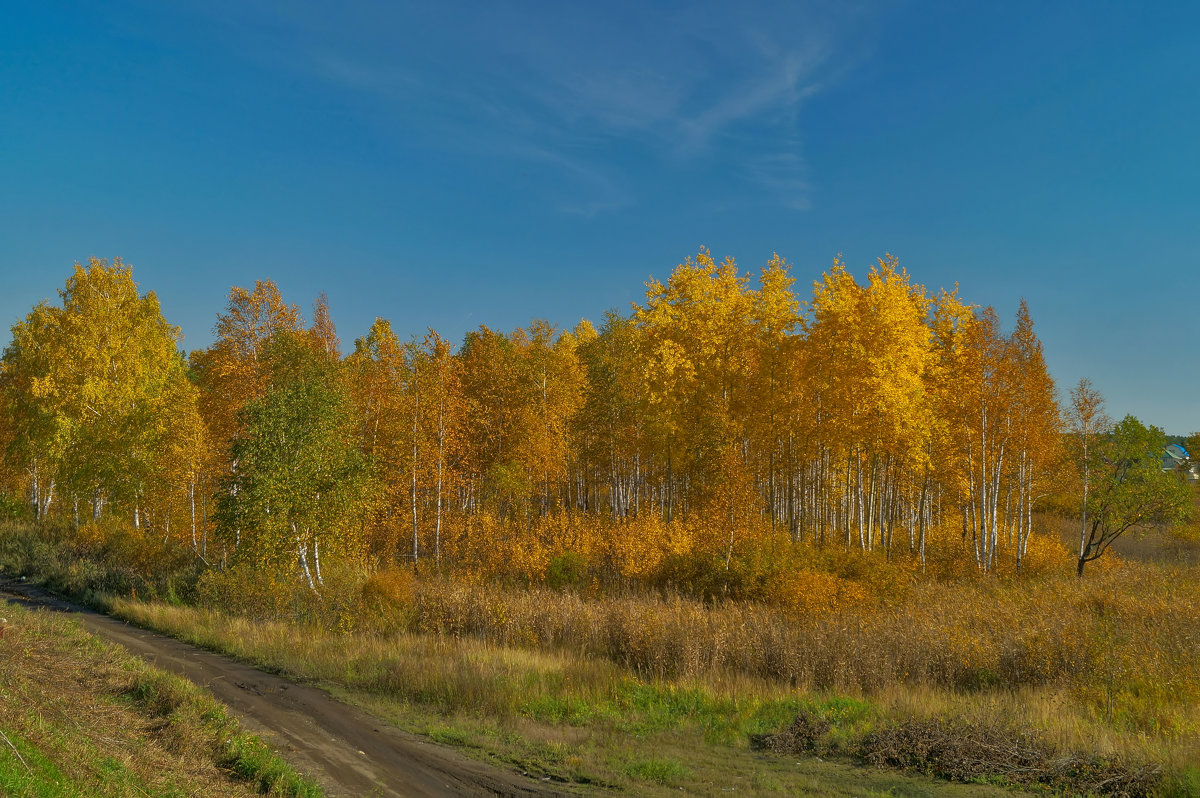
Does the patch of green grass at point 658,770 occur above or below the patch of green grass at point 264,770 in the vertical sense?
below

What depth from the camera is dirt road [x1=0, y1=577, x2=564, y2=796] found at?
34.9ft

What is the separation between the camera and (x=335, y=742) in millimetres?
12562

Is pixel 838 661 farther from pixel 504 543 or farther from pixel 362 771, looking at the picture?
pixel 504 543

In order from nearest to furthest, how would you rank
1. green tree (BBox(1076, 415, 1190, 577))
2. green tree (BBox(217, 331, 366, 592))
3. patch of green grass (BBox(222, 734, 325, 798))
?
patch of green grass (BBox(222, 734, 325, 798)) → green tree (BBox(217, 331, 366, 592)) → green tree (BBox(1076, 415, 1190, 577))

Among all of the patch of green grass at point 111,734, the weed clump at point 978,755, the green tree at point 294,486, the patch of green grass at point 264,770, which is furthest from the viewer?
the green tree at point 294,486

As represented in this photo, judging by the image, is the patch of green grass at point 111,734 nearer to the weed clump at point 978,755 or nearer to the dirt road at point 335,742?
the dirt road at point 335,742

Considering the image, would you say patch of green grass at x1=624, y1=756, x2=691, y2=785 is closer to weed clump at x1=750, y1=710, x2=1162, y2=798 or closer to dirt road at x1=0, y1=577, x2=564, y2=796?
dirt road at x1=0, y1=577, x2=564, y2=796

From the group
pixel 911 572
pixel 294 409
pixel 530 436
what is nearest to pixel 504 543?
pixel 530 436

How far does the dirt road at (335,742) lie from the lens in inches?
419

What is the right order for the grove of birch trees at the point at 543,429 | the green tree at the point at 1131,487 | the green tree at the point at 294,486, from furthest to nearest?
the green tree at the point at 1131,487
the grove of birch trees at the point at 543,429
the green tree at the point at 294,486

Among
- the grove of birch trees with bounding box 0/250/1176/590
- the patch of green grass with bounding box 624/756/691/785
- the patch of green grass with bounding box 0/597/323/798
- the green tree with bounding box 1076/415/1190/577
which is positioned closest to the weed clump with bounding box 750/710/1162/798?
the patch of green grass with bounding box 624/756/691/785

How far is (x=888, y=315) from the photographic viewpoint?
27641mm

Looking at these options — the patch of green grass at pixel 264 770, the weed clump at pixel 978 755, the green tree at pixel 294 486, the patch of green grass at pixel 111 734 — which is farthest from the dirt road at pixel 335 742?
the weed clump at pixel 978 755

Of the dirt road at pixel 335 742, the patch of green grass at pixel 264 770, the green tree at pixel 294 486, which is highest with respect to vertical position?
the green tree at pixel 294 486
